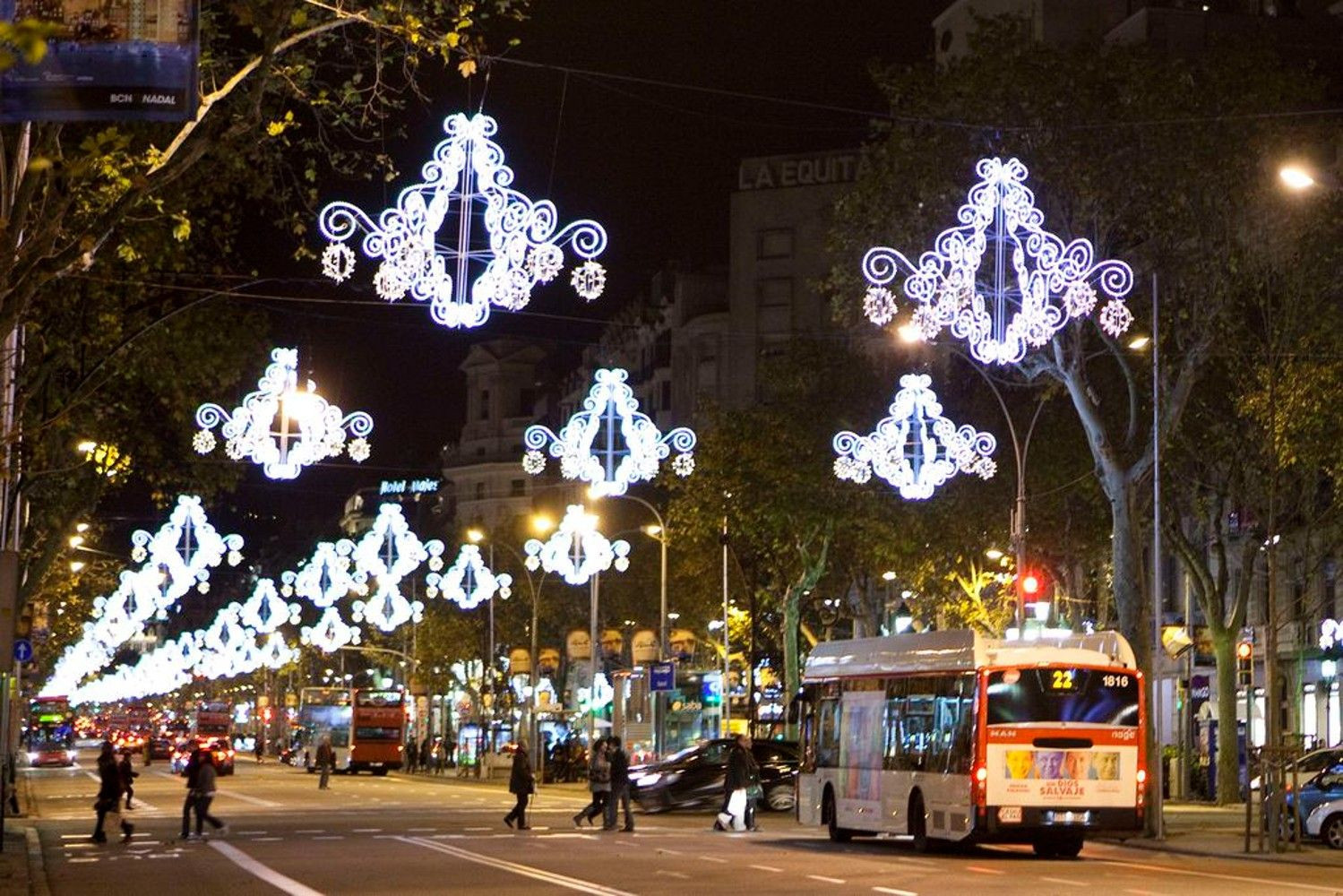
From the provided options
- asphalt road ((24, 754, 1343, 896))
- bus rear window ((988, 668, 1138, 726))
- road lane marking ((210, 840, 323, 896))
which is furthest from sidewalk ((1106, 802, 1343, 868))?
road lane marking ((210, 840, 323, 896))

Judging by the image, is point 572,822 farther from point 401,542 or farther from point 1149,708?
point 401,542

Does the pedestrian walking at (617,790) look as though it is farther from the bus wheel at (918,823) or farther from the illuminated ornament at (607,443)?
the bus wheel at (918,823)

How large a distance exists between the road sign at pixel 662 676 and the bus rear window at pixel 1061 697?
92.3 feet

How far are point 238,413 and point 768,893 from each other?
643 inches

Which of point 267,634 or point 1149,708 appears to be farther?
point 267,634

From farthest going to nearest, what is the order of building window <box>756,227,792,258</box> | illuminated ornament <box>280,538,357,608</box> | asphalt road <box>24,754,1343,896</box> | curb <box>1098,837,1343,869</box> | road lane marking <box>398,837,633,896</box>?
building window <box>756,227,792,258</box>
illuminated ornament <box>280,538,357,608</box>
curb <box>1098,837,1343,869</box>
asphalt road <box>24,754,1343,896</box>
road lane marking <box>398,837,633,896</box>

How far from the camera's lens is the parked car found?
113ft

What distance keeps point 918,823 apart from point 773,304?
7642cm

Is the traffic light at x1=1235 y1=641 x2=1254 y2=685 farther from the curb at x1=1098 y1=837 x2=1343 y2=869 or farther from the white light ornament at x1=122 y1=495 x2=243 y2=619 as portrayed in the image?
the white light ornament at x1=122 y1=495 x2=243 y2=619

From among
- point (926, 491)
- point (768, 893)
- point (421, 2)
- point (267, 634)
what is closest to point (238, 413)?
point (926, 491)

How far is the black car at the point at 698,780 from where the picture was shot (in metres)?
47.5

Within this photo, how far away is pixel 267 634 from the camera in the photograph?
432 ft

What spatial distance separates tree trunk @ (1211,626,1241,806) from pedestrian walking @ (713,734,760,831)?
48.3 ft

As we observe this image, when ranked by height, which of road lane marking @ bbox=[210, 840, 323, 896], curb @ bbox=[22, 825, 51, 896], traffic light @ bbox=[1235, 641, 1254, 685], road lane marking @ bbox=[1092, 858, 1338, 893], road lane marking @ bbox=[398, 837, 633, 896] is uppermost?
traffic light @ bbox=[1235, 641, 1254, 685]
